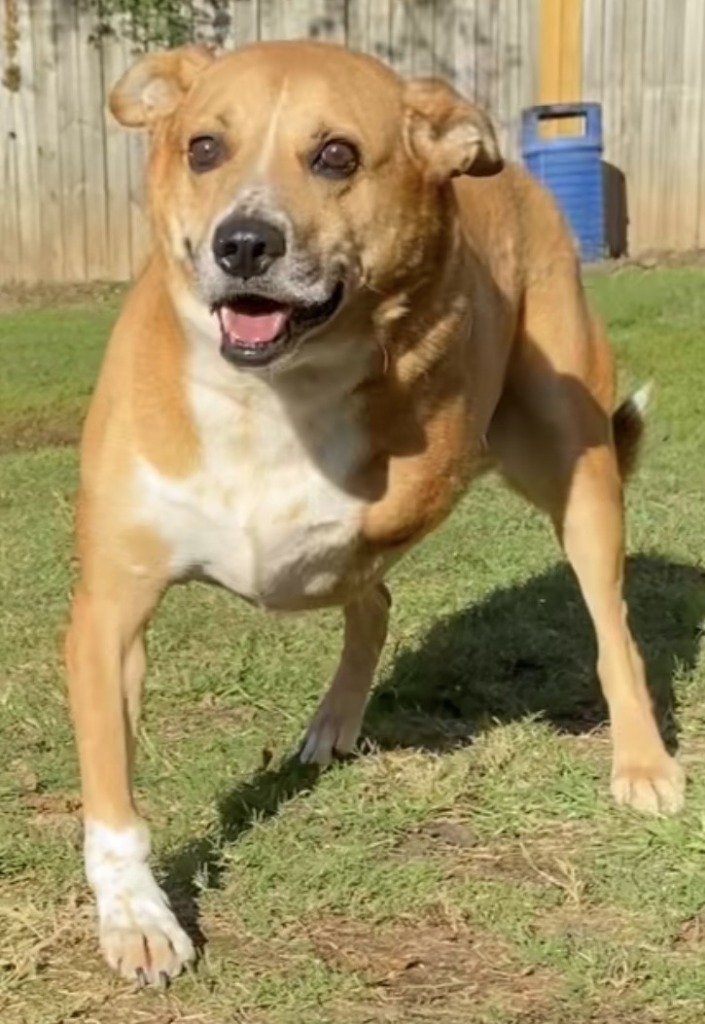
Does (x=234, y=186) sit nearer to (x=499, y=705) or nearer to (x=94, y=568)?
(x=94, y=568)

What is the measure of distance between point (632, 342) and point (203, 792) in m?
6.74

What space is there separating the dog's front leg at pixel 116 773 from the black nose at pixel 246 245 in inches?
29.5

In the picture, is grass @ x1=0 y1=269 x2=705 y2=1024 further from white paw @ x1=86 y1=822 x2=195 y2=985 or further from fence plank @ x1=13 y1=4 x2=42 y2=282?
fence plank @ x1=13 y1=4 x2=42 y2=282

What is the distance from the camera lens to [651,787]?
15.5ft

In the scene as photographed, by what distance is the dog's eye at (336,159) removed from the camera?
3.87 metres

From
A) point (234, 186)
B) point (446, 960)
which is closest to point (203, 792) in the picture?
Result: point (446, 960)

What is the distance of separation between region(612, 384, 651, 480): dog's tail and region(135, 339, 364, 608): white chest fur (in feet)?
5.76

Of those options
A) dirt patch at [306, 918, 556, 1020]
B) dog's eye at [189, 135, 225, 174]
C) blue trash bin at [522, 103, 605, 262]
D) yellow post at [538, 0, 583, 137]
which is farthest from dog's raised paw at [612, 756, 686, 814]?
yellow post at [538, 0, 583, 137]

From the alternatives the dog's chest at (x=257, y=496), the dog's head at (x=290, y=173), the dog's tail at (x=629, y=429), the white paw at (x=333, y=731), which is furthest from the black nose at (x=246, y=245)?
the dog's tail at (x=629, y=429)

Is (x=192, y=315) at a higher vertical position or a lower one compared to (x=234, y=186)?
lower

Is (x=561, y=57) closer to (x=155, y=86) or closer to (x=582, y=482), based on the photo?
(x=582, y=482)

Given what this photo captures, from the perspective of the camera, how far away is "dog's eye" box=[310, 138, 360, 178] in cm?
387

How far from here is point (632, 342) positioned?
36.0 feet

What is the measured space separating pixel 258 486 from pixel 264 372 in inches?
12.1
